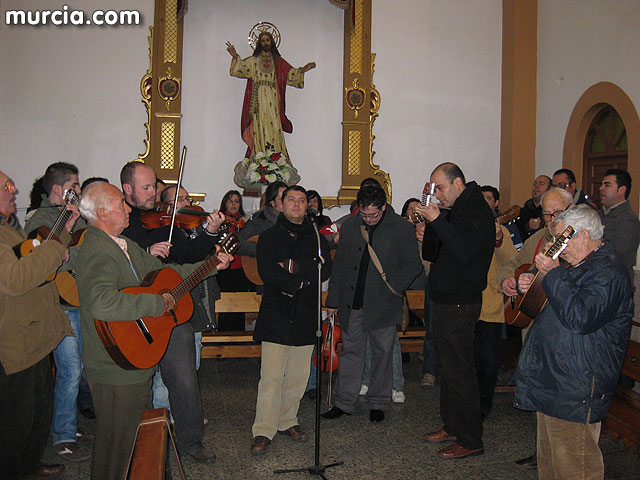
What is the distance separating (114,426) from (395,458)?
1926mm

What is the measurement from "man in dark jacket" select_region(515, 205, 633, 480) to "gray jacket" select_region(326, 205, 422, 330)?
188 centimetres

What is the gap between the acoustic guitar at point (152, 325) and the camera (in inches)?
108

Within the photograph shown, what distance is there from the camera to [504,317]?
4.28 meters

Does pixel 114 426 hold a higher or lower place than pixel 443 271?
lower

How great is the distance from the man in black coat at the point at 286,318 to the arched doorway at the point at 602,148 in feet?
16.4

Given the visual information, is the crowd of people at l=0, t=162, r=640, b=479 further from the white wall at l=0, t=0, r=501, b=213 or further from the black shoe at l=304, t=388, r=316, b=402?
the white wall at l=0, t=0, r=501, b=213

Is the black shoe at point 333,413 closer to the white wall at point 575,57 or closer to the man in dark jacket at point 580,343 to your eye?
the man in dark jacket at point 580,343

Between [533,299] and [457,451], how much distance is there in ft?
4.30

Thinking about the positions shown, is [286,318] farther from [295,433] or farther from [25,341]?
[25,341]

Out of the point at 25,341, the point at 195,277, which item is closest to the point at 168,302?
the point at 195,277

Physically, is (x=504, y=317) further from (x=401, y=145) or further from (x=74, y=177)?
(x=401, y=145)

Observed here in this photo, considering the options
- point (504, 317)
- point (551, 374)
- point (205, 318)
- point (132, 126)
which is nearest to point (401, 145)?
point (132, 126)

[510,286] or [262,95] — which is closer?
[510,286]

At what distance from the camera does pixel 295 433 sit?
4.06m
